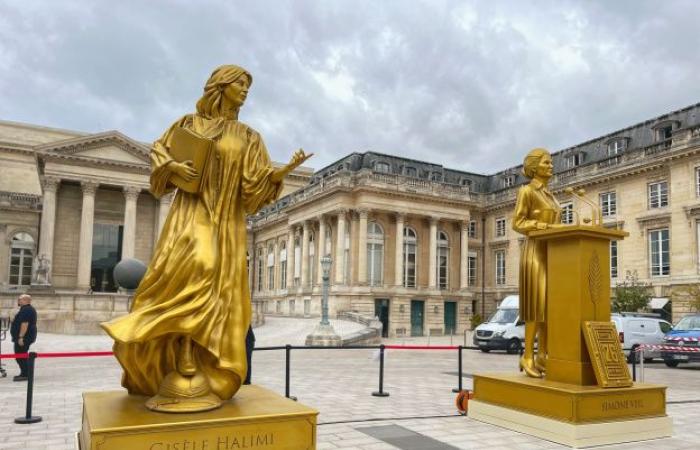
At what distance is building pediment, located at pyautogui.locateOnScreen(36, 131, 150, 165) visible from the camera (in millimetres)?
50406

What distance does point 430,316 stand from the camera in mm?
48406

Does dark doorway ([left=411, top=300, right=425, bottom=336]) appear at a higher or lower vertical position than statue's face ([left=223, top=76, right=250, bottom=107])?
lower

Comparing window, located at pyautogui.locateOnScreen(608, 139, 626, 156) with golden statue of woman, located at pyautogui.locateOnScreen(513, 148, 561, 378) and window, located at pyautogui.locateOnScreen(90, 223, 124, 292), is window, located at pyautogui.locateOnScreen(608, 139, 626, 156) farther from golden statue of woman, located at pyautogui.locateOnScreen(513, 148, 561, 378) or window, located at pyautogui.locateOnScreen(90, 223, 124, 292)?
window, located at pyautogui.locateOnScreen(90, 223, 124, 292)

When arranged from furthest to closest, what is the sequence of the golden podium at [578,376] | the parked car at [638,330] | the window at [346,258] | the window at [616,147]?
the window at [346,258], the window at [616,147], the parked car at [638,330], the golden podium at [578,376]

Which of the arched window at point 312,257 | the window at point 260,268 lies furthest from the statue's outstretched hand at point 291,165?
the window at point 260,268

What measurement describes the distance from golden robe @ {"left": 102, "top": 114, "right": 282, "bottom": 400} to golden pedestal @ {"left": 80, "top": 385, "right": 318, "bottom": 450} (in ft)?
1.01

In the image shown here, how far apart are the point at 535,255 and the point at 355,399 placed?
14.2ft

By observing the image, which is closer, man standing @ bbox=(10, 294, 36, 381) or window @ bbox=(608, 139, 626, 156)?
man standing @ bbox=(10, 294, 36, 381)

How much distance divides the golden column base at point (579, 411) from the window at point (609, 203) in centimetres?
Answer: 3643

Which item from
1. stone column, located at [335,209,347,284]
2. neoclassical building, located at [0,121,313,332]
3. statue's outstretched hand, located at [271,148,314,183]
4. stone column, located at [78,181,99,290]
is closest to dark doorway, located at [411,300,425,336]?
stone column, located at [335,209,347,284]

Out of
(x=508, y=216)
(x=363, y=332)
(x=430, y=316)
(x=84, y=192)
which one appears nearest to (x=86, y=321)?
(x=363, y=332)

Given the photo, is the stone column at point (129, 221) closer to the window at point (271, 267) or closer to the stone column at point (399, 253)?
the window at point (271, 267)

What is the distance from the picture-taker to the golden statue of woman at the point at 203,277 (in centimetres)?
436

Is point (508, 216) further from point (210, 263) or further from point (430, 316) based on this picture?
point (210, 263)
